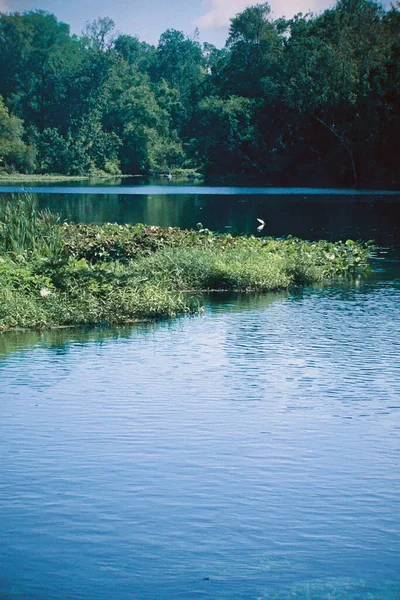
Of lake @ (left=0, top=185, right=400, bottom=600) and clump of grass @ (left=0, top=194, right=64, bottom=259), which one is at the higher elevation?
clump of grass @ (left=0, top=194, right=64, bottom=259)

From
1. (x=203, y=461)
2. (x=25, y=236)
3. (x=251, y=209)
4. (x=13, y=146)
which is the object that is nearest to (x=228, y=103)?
(x=13, y=146)

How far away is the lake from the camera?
7.64 metres

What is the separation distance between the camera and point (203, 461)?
10.2m

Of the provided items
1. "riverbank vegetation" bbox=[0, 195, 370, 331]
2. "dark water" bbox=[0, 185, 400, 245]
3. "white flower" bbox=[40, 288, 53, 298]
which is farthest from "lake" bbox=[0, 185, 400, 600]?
"dark water" bbox=[0, 185, 400, 245]

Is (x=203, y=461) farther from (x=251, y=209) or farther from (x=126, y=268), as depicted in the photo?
(x=251, y=209)

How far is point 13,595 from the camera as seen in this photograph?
723 centimetres

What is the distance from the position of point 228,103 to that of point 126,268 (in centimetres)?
7725

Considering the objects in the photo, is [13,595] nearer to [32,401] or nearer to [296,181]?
[32,401]

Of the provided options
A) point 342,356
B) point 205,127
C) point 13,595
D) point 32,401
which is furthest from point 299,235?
point 205,127

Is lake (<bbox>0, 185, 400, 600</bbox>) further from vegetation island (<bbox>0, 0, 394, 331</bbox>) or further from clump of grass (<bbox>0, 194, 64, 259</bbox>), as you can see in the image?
clump of grass (<bbox>0, 194, 64, 259</bbox>)

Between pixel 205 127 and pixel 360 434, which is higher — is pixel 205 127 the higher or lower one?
the higher one

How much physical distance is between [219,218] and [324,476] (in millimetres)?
41202

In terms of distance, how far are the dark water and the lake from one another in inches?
893

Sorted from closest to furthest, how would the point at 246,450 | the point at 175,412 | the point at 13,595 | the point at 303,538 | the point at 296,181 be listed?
the point at 13,595 < the point at 303,538 < the point at 246,450 < the point at 175,412 < the point at 296,181
